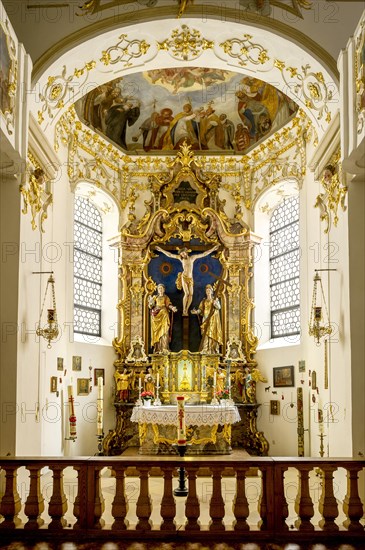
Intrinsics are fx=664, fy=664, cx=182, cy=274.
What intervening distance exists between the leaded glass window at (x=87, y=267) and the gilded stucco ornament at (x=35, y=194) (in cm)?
448

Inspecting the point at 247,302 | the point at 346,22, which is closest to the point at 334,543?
the point at 346,22

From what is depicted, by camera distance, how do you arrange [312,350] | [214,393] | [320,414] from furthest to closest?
[214,393], [312,350], [320,414]

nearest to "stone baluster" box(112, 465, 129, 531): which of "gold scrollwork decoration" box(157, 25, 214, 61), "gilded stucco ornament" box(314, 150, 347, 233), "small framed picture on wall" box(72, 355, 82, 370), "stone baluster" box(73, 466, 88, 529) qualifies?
"stone baluster" box(73, 466, 88, 529)

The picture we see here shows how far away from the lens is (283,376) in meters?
15.2

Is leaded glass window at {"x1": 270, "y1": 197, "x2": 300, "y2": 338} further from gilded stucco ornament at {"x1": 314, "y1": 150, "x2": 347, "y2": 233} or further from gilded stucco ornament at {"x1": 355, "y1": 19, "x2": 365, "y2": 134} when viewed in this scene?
gilded stucco ornament at {"x1": 355, "y1": 19, "x2": 365, "y2": 134}

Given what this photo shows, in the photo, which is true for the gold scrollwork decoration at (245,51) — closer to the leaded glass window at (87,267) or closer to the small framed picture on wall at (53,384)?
the leaded glass window at (87,267)

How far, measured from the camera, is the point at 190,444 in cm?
1388

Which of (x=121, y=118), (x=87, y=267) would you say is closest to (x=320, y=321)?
(x=87, y=267)

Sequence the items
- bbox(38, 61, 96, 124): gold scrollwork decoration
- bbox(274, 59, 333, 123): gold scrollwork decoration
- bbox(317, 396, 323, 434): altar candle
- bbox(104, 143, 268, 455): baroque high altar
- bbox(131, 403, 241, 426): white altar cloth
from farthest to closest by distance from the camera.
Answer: bbox(104, 143, 268, 455): baroque high altar, bbox(131, 403, 241, 426): white altar cloth, bbox(317, 396, 323, 434): altar candle, bbox(38, 61, 96, 124): gold scrollwork decoration, bbox(274, 59, 333, 123): gold scrollwork decoration

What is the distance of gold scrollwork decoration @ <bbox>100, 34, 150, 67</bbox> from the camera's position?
10867 mm

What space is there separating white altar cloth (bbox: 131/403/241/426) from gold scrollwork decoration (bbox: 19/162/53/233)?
14.9ft

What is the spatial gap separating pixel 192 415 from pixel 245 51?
7093 mm

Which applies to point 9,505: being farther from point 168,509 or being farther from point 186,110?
point 186,110

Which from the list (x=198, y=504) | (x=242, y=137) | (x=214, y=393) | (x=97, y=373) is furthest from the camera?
(x=242, y=137)
